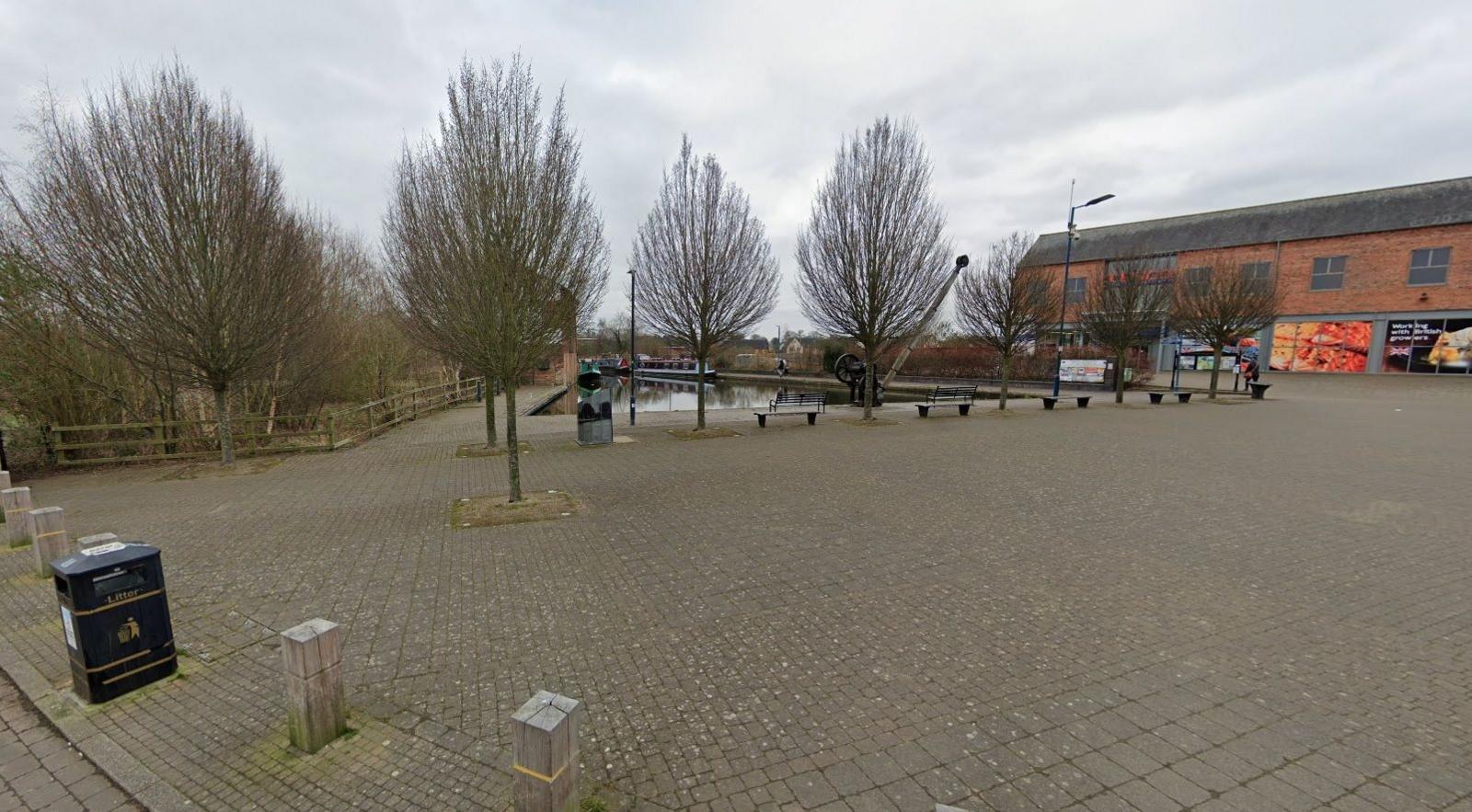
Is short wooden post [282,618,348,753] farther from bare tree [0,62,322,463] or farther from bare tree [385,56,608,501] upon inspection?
bare tree [0,62,322,463]

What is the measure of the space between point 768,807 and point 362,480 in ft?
28.7

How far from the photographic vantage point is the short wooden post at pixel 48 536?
473 cm

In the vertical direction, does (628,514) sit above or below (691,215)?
below

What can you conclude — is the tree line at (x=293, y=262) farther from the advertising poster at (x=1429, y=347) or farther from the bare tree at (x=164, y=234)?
the advertising poster at (x=1429, y=347)

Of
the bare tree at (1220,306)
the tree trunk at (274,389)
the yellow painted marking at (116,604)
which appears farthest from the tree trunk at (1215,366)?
the tree trunk at (274,389)

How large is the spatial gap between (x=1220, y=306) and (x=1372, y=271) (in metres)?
20.9

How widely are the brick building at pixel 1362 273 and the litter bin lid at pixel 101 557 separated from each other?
32.6 meters

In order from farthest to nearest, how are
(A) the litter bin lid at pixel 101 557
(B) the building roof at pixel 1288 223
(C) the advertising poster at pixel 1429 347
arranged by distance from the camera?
(B) the building roof at pixel 1288 223 → (C) the advertising poster at pixel 1429 347 → (A) the litter bin lid at pixel 101 557

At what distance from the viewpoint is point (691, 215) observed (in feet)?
42.0

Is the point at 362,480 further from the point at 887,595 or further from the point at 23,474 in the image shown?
the point at 887,595

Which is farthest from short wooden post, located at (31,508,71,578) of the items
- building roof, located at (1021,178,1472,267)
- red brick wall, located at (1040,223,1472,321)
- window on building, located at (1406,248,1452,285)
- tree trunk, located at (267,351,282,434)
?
window on building, located at (1406,248,1452,285)

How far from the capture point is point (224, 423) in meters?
9.71

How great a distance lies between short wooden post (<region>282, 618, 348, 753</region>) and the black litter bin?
1.33 metres

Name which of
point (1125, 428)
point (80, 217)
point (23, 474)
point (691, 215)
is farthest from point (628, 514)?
point (1125, 428)
